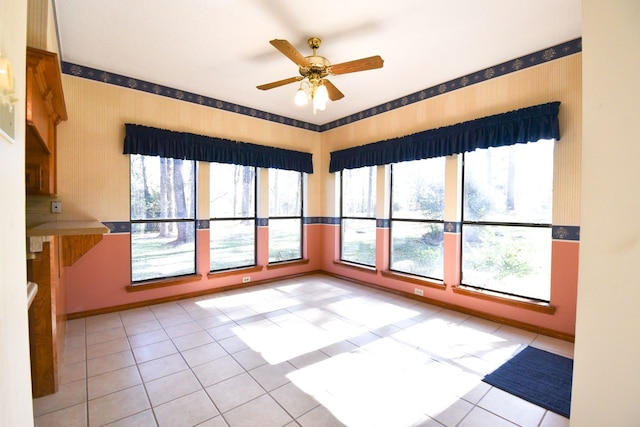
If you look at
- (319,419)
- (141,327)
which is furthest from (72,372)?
(319,419)

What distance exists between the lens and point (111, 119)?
12.2ft

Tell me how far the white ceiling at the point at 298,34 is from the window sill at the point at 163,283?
2.86 metres

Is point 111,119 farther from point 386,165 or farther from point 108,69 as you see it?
point 386,165

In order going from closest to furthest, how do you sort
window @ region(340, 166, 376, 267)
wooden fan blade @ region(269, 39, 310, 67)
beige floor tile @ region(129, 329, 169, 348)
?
wooden fan blade @ region(269, 39, 310, 67) → beige floor tile @ region(129, 329, 169, 348) → window @ region(340, 166, 376, 267)

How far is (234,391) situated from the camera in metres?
2.17

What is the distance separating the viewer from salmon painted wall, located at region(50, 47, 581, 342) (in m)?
3.00

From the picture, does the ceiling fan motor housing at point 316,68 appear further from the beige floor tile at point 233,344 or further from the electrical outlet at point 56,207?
the electrical outlet at point 56,207

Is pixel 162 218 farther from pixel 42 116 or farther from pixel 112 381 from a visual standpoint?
pixel 112 381

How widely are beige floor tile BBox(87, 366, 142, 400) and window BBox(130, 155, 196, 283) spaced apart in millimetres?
1881

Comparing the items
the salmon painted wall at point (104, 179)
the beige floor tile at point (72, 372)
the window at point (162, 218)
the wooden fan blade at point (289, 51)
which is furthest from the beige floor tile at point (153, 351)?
the wooden fan blade at point (289, 51)

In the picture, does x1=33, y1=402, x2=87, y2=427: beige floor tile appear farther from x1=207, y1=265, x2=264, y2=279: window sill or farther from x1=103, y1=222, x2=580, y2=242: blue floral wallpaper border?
x1=207, y1=265, x2=264, y2=279: window sill

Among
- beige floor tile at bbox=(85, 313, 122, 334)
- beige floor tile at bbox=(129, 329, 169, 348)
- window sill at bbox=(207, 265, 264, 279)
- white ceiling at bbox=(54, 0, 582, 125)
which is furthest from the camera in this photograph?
window sill at bbox=(207, 265, 264, 279)

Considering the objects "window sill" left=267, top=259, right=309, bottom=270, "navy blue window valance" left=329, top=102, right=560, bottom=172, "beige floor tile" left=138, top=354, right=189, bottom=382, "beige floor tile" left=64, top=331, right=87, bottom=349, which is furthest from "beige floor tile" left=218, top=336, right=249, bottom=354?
"navy blue window valance" left=329, top=102, right=560, bottom=172

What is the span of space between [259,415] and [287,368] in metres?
0.57
